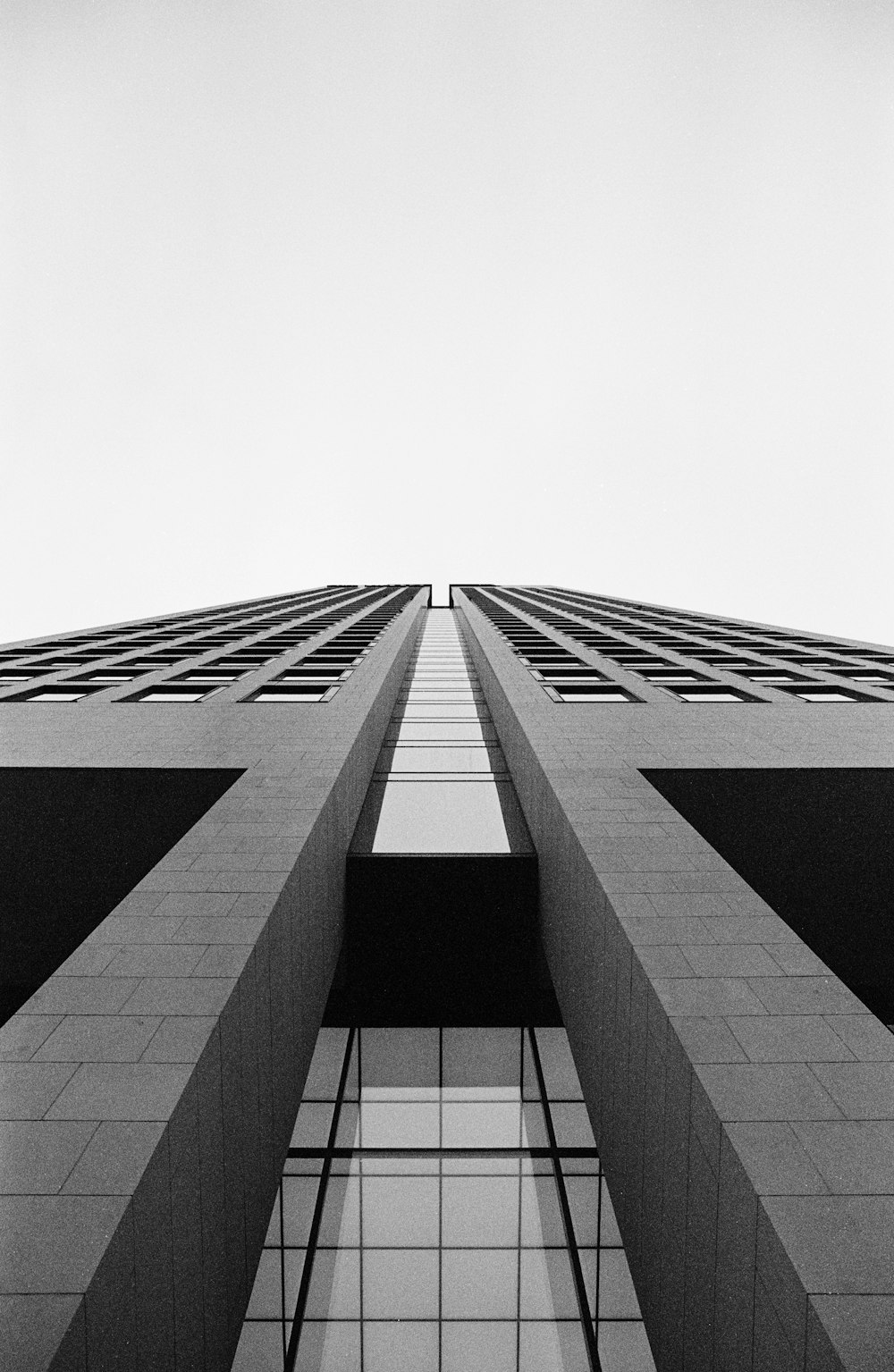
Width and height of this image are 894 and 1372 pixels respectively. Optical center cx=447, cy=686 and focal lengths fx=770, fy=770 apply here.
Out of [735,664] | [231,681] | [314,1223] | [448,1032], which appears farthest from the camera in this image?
[735,664]

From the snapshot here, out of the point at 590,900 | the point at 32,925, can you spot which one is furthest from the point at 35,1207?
the point at 32,925

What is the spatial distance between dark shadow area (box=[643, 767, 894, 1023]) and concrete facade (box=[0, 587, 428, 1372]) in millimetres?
7810

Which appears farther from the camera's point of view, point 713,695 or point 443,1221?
point 713,695

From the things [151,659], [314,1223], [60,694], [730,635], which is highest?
[730,635]

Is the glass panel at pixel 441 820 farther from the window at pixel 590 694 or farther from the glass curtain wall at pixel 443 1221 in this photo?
the window at pixel 590 694

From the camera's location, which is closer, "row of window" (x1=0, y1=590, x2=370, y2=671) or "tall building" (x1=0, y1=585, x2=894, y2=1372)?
"tall building" (x1=0, y1=585, x2=894, y2=1372)

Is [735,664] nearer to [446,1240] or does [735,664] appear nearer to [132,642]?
[446,1240]

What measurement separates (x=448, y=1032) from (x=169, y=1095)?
28.1 ft

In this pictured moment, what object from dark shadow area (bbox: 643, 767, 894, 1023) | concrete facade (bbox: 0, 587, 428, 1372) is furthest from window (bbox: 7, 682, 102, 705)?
dark shadow area (bbox: 643, 767, 894, 1023)

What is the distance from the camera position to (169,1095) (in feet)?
19.9

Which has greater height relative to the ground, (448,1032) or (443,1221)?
(448,1032)

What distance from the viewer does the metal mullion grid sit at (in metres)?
8.84

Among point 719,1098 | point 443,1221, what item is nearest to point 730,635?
point 443,1221

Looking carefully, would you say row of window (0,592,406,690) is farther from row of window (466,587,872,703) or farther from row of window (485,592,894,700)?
row of window (485,592,894,700)
